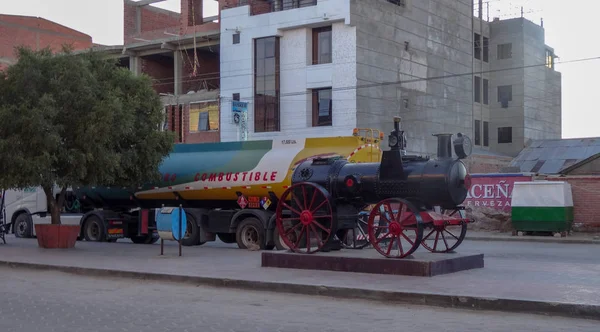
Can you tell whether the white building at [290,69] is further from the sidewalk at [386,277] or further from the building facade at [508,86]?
the sidewalk at [386,277]

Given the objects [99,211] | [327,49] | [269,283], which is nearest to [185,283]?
[269,283]

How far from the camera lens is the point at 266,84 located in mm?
46438

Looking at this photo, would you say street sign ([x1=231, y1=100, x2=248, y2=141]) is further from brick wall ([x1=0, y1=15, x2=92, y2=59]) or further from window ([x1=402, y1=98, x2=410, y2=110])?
brick wall ([x1=0, y1=15, x2=92, y2=59])

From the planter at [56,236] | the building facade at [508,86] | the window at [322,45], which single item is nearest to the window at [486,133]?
the building facade at [508,86]

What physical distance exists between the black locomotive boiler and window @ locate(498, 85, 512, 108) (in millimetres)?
46770

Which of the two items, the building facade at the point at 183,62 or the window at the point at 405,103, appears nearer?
the window at the point at 405,103

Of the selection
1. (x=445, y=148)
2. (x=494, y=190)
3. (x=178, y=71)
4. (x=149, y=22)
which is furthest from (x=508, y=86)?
(x=445, y=148)

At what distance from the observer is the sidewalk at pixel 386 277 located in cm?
1101

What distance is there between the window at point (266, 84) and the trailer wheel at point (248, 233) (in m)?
24.0

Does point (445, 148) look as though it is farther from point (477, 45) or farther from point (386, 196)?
point (477, 45)

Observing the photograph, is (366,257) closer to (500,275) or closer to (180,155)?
(500,275)

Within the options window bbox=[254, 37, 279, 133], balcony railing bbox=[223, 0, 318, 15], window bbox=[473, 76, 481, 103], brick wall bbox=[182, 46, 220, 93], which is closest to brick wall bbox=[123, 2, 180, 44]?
brick wall bbox=[182, 46, 220, 93]

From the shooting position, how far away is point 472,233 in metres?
31.1

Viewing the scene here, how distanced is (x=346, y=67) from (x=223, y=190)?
861 inches
